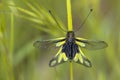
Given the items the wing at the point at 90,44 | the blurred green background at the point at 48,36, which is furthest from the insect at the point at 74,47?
the blurred green background at the point at 48,36

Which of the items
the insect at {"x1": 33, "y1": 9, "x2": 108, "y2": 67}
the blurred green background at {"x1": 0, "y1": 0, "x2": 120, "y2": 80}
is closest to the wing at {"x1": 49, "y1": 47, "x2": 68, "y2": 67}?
the insect at {"x1": 33, "y1": 9, "x2": 108, "y2": 67}

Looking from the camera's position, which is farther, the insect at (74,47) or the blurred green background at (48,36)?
the blurred green background at (48,36)

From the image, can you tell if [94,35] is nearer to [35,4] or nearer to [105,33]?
[105,33]

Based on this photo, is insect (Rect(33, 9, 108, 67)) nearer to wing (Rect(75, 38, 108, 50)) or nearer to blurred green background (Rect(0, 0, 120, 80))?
wing (Rect(75, 38, 108, 50))

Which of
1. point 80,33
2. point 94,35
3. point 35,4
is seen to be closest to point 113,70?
point 94,35

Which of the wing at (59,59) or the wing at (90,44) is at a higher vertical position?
the wing at (90,44)

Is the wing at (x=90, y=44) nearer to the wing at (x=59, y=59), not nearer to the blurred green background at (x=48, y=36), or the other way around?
the wing at (x=59, y=59)

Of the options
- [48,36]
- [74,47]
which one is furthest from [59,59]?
[48,36]

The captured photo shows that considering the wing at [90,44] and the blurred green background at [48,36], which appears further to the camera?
the blurred green background at [48,36]
